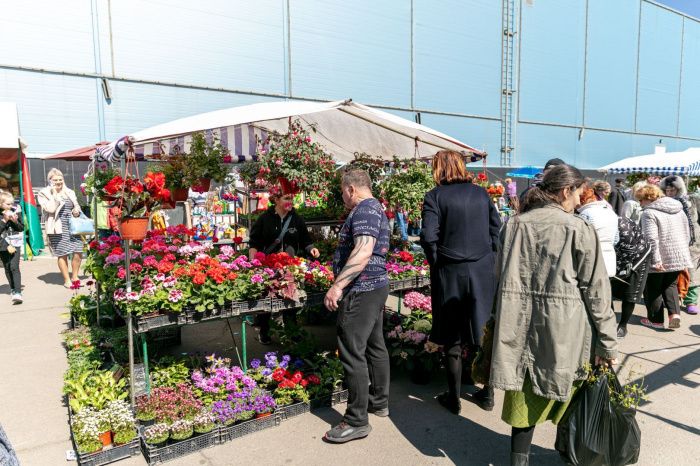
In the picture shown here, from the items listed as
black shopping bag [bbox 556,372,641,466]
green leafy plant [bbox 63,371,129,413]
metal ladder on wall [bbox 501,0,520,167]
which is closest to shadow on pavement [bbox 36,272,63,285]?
green leafy plant [bbox 63,371,129,413]

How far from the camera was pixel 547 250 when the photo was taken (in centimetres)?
235

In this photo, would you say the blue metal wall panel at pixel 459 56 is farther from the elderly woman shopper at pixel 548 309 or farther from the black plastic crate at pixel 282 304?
the elderly woman shopper at pixel 548 309

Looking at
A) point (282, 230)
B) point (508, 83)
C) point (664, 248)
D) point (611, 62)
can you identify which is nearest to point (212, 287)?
point (282, 230)

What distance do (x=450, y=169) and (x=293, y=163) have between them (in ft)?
6.21

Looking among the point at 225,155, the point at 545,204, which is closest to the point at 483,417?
the point at 545,204

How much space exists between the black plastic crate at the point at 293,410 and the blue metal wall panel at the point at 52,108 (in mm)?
12608

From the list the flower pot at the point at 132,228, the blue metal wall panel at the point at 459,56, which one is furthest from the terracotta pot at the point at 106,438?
the blue metal wall panel at the point at 459,56

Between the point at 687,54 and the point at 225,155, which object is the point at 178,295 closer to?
the point at 225,155

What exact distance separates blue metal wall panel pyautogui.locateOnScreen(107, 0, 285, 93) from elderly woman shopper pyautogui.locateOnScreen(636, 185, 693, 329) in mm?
13070

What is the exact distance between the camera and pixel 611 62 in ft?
85.3

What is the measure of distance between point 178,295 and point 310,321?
2794 millimetres

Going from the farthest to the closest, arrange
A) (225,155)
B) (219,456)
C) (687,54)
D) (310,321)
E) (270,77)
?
(687,54) → (270,77) → (310,321) → (225,155) → (219,456)

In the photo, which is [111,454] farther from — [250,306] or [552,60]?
[552,60]

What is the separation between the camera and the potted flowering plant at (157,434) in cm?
296
